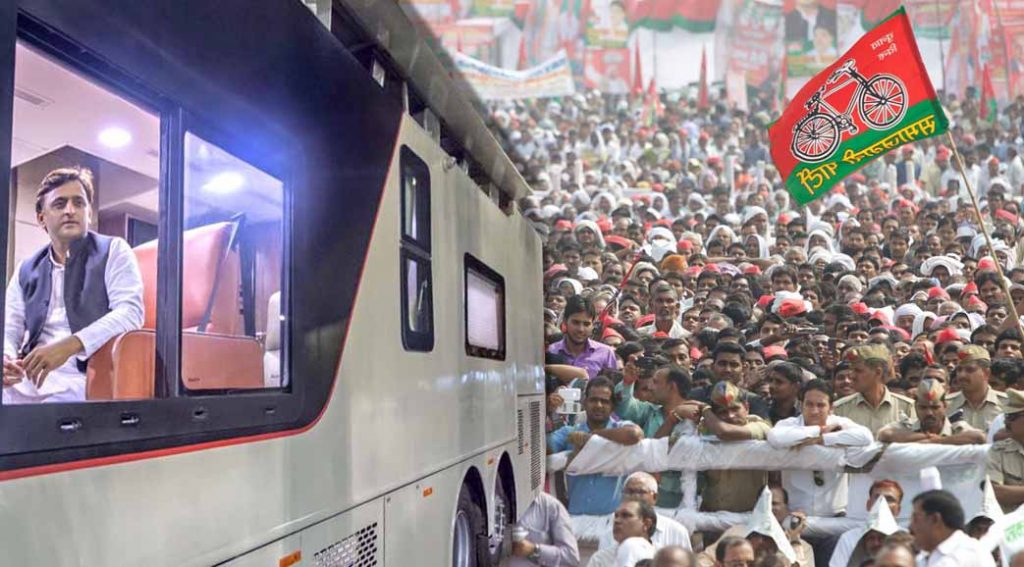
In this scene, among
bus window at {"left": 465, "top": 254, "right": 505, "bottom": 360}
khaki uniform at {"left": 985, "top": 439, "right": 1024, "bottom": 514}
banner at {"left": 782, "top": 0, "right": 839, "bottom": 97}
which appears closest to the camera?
bus window at {"left": 465, "top": 254, "right": 505, "bottom": 360}

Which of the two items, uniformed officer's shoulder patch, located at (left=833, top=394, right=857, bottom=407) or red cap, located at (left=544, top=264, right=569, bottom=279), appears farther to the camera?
red cap, located at (left=544, top=264, right=569, bottom=279)

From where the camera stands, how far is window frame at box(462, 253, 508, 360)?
326 centimetres

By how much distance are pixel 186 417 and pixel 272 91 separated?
667 mm

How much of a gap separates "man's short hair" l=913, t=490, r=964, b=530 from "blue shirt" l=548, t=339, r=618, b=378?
1266mm

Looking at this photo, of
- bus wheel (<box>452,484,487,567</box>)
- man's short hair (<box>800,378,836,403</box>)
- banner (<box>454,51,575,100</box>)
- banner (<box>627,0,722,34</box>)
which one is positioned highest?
banner (<box>627,0,722,34</box>)

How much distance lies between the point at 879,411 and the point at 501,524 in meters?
1.54

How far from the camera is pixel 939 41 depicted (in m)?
3.91

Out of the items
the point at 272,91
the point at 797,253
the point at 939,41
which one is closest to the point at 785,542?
the point at 797,253

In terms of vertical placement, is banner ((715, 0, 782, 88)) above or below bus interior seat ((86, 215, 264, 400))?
above

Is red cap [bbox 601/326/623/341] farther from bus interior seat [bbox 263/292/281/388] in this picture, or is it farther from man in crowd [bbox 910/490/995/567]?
bus interior seat [bbox 263/292/281/388]

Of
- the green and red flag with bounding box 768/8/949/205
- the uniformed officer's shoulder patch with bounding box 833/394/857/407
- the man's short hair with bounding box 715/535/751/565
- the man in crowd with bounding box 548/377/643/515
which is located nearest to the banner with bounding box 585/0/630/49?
the green and red flag with bounding box 768/8/949/205

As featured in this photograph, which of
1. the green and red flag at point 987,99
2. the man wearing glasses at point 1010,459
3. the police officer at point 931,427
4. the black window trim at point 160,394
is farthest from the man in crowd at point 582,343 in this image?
the black window trim at point 160,394

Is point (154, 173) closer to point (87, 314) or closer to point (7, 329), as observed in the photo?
point (87, 314)

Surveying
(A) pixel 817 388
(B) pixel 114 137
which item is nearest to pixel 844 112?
(A) pixel 817 388
